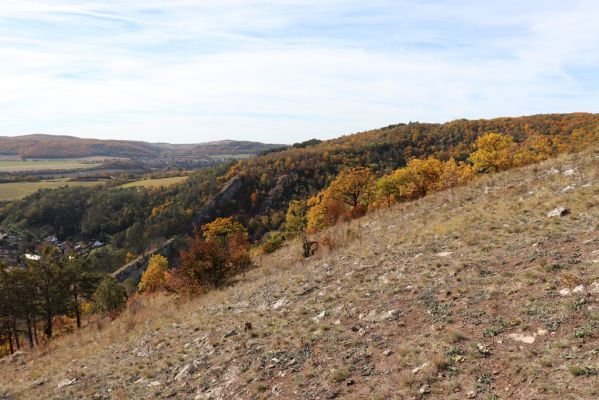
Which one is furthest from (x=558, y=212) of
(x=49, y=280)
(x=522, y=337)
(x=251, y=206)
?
(x=251, y=206)

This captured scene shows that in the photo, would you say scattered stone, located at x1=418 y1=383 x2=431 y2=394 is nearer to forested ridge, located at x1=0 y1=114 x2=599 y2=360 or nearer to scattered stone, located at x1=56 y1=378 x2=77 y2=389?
scattered stone, located at x1=56 y1=378 x2=77 y2=389

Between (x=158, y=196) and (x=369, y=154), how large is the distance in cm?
11515

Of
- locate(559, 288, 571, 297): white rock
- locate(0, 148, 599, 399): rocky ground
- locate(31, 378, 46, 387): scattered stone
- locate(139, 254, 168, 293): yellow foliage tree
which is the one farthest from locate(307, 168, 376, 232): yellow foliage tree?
locate(559, 288, 571, 297): white rock

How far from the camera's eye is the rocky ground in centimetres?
766

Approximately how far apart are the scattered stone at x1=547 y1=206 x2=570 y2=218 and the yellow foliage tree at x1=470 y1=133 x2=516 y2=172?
90.4 feet

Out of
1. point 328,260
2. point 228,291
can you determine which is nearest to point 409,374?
point 328,260

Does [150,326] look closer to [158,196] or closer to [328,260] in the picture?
[328,260]

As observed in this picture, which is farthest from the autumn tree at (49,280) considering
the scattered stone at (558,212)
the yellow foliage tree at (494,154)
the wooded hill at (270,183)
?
the wooded hill at (270,183)

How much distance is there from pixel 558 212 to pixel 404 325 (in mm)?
9113

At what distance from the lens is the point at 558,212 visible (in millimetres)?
14633

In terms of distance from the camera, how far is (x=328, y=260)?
766 inches

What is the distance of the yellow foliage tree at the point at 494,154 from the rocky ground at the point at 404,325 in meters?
19.6

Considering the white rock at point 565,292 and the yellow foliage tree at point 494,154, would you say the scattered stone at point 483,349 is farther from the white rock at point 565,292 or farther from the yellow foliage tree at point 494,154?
the yellow foliage tree at point 494,154

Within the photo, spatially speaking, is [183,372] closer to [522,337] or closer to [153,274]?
[522,337]
